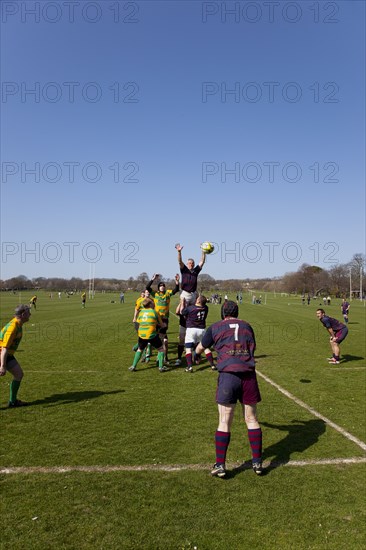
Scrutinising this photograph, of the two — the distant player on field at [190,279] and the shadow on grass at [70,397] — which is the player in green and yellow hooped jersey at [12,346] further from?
the distant player on field at [190,279]

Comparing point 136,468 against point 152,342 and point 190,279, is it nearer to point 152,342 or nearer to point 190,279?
point 152,342

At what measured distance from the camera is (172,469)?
481cm

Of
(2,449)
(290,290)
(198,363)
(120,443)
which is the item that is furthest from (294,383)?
(290,290)

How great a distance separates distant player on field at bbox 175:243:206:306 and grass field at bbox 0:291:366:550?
2504 millimetres

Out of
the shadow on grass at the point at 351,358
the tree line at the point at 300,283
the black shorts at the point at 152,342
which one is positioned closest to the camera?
the black shorts at the point at 152,342

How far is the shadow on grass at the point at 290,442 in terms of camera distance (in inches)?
197

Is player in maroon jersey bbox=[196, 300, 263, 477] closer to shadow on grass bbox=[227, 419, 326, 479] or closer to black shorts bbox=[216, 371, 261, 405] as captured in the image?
black shorts bbox=[216, 371, 261, 405]

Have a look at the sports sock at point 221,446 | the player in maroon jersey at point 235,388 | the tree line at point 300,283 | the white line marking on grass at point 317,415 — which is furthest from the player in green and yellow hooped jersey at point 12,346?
the tree line at point 300,283

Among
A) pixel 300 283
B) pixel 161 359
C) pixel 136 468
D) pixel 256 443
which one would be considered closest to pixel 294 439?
pixel 256 443

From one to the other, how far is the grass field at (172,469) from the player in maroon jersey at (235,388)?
34 cm

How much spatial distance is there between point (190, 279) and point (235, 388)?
6.45 m

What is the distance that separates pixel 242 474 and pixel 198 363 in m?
7.67

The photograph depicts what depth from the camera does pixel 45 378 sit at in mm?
9922

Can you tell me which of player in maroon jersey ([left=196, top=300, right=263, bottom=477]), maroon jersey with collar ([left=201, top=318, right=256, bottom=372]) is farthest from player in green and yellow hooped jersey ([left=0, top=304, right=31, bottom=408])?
player in maroon jersey ([left=196, top=300, right=263, bottom=477])
